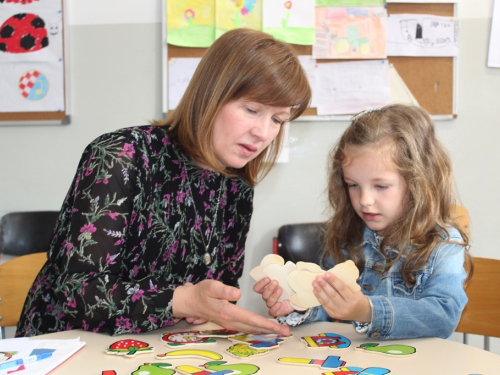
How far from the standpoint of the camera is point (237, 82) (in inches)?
48.2

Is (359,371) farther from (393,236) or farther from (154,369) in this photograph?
(393,236)

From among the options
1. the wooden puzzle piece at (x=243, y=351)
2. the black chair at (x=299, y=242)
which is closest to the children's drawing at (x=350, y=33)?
the black chair at (x=299, y=242)

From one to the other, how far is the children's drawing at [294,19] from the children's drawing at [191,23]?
262 millimetres

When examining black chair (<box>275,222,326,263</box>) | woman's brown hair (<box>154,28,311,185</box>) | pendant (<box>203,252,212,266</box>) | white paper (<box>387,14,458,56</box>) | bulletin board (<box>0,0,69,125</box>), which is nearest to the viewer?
woman's brown hair (<box>154,28,311,185</box>)

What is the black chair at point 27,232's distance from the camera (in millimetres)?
2457

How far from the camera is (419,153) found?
135 centimetres

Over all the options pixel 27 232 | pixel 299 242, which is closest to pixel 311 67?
pixel 299 242

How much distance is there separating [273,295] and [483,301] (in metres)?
0.68

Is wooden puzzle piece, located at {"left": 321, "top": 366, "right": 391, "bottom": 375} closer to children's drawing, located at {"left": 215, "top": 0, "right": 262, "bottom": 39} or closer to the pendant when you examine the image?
the pendant

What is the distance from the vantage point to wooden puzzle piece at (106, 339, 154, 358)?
0.93 m

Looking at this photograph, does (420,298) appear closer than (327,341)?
No

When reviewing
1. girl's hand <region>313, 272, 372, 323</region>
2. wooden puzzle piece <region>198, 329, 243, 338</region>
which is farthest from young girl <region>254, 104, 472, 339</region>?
wooden puzzle piece <region>198, 329, 243, 338</region>

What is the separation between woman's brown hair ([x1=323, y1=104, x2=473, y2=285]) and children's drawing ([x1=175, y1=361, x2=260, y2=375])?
20.8 inches

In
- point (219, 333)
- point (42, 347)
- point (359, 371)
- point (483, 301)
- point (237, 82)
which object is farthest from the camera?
point (483, 301)
